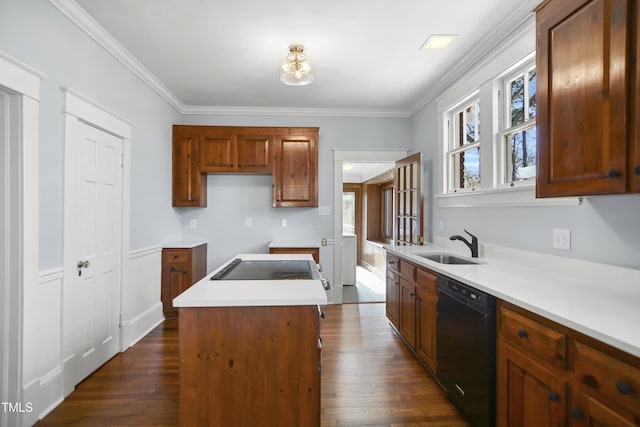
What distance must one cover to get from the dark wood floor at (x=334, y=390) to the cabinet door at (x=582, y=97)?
5.16ft

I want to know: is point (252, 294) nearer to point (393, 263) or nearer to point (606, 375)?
point (606, 375)

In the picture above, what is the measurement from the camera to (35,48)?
1.87 metres

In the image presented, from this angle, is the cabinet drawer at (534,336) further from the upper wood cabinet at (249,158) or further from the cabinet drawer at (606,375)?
the upper wood cabinet at (249,158)

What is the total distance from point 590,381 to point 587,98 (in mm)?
1142

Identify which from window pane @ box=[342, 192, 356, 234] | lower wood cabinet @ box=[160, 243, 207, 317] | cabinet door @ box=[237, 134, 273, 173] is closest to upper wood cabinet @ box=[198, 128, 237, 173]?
cabinet door @ box=[237, 134, 273, 173]

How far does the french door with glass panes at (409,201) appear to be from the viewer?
3.43m

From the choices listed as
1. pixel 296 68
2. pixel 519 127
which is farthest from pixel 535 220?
pixel 296 68

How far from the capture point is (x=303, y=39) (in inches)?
100

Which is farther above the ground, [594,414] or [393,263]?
[393,263]

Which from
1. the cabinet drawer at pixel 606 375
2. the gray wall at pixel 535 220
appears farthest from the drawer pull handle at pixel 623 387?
the gray wall at pixel 535 220

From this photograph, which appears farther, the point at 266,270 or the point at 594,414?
the point at 266,270

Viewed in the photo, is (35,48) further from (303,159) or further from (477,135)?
(477,135)

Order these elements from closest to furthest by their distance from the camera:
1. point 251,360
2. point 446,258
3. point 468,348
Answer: point 251,360, point 468,348, point 446,258

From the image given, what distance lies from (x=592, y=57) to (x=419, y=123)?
288cm
